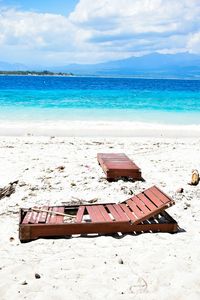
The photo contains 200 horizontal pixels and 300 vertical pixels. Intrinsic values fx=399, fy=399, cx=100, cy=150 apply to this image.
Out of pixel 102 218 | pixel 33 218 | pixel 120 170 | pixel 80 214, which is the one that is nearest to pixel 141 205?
pixel 102 218

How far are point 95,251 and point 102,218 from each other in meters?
0.92

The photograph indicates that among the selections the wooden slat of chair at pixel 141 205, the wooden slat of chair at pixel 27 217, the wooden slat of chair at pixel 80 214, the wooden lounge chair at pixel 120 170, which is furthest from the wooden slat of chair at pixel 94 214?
the wooden lounge chair at pixel 120 170

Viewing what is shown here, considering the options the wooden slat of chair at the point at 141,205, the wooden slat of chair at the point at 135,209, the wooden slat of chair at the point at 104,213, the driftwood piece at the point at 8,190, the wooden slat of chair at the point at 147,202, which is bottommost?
the driftwood piece at the point at 8,190

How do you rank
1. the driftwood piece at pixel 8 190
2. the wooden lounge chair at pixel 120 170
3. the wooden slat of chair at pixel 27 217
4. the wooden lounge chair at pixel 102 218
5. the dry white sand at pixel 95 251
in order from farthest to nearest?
the wooden lounge chair at pixel 120 170
the driftwood piece at pixel 8 190
the wooden slat of chair at pixel 27 217
the wooden lounge chair at pixel 102 218
the dry white sand at pixel 95 251

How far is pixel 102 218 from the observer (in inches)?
266

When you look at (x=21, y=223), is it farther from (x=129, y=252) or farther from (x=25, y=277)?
(x=129, y=252)

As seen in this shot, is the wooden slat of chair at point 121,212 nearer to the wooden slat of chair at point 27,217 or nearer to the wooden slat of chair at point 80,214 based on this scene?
the wooden slat of chair at point 80,214

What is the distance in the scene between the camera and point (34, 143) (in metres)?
14.8

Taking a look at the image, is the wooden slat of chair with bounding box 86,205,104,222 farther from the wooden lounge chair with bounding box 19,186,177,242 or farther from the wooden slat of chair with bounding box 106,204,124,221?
the wooden slat of chair with bounding box 106,204,124,221

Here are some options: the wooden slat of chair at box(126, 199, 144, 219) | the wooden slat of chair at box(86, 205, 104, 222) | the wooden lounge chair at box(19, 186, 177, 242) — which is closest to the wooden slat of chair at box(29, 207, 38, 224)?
the wooden lounge chair at box(19, 186, 177, 242)

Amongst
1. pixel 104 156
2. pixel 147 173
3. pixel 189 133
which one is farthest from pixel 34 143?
pixel 189 133

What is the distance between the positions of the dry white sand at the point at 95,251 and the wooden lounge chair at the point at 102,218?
0.16 m

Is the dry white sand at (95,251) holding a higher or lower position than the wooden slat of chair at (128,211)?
lower

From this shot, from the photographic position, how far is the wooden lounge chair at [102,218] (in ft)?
20.8
